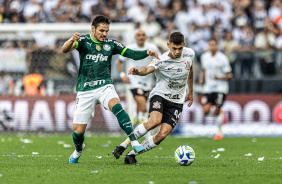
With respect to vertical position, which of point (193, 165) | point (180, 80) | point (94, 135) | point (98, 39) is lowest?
point (94, 135)

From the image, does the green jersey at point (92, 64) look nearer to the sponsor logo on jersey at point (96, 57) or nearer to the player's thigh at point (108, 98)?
the sponsor logo on jersey at point (96, 57)

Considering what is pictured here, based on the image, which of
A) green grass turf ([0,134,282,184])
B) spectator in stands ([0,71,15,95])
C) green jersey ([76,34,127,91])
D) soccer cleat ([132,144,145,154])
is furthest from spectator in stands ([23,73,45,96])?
soccer cleat ([132,144,145,154])

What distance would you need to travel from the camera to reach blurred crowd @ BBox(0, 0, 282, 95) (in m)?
18.0

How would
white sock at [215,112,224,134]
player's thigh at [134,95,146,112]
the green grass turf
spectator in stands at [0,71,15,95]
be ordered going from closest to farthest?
the green grass turf < player's thigh at [134,95,146,112] < white sock at [215,112,224,134] < spectator in stands at [0,71,15,95]

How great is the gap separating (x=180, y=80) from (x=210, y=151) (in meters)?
2.96

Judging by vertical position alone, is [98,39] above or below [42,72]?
above

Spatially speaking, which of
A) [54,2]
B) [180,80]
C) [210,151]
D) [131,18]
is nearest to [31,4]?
[54,2]

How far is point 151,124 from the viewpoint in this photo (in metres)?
9.20

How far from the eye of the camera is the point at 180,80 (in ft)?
31.7

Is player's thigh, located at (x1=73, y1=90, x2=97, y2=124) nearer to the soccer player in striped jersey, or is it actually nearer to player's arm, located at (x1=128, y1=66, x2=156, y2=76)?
the soccer player in striped jersey

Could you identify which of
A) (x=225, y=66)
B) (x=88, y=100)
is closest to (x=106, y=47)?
(x=88, y=100)

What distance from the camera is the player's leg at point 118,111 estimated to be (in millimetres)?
8884

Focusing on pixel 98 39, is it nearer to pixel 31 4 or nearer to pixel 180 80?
pixel 180 80

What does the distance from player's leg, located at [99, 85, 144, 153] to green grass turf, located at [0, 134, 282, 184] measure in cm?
38
